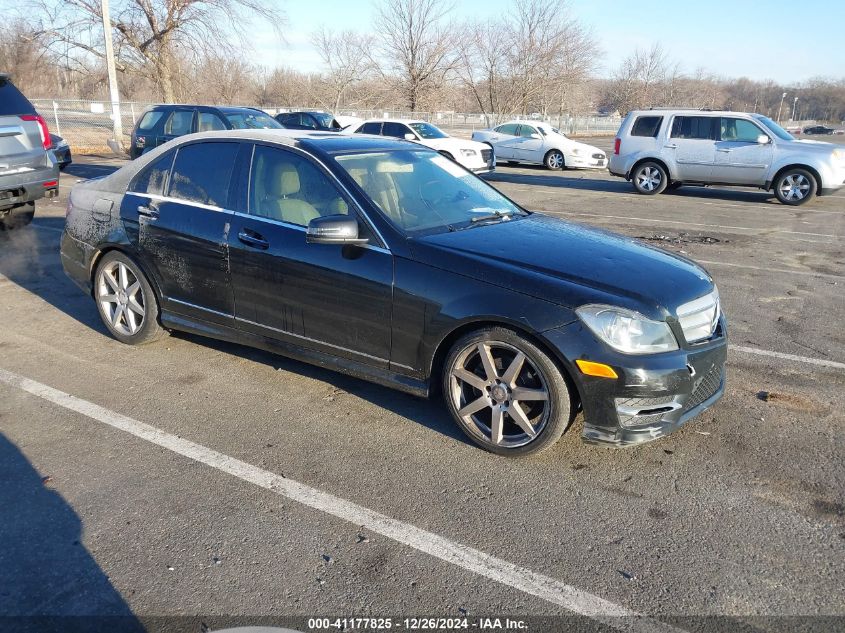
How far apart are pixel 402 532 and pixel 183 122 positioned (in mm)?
13315

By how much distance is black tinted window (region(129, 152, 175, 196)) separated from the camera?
5023mm

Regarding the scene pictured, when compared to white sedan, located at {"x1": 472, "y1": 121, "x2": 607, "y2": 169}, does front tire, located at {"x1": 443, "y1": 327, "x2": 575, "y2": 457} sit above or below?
below

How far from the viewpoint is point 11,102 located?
8.44m

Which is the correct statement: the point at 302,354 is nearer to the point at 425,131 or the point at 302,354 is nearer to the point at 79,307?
the point at 79,307

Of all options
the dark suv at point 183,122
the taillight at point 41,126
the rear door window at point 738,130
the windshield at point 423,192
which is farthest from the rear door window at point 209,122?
the rear door window at point 738,130

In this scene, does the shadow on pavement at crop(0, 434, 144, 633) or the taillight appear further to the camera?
the taillight

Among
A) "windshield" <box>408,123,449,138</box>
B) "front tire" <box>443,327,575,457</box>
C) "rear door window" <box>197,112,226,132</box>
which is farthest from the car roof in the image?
"windshield" <box>408,123,449,138</box>

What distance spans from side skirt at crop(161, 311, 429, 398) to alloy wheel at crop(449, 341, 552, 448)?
26 cm

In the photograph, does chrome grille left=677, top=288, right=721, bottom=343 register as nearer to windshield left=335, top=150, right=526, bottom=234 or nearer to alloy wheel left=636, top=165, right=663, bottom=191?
windshield left=335, top=150, right=526, bottom=234

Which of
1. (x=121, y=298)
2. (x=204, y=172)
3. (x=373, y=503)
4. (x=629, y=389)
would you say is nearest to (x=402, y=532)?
(x=373, y=503)

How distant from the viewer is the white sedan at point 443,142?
18047 mm

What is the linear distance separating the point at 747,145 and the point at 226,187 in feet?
42.9

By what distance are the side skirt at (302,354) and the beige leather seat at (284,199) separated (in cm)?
79

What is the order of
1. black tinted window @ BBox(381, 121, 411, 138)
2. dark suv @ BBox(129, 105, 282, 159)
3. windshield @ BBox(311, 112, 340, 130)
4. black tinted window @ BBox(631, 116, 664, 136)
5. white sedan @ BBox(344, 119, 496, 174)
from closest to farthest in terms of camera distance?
1. dark suv @ BBox(129, 105, 282, 159)
2. black tinted window @ BBox(631, 116, 664, 136)
3. white sedan @ BBox(344, 119, 496, 174)
4. black tinted window @ BBox(381, 121, 411, 138)
5. windshield @ BBox(311, 112, 340, 130)
